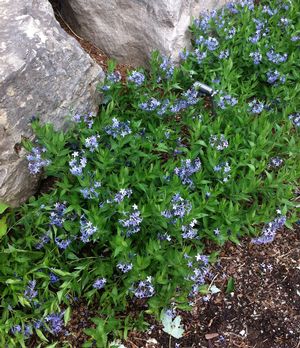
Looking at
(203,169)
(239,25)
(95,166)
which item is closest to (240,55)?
(239,25)

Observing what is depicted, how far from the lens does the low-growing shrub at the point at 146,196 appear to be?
281 centimetres

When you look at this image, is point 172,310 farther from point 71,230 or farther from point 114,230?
point 71,230

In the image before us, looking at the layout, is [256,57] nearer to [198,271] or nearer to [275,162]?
[275,162]

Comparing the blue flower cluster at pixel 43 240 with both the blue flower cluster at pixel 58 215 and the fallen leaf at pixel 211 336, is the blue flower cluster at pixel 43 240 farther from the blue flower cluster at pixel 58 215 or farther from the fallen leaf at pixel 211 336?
the fallen leaf at pixel 211 336

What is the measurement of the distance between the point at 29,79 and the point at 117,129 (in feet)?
2.13

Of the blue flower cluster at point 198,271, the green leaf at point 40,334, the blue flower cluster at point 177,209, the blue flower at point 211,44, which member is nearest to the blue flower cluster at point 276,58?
the blue flower at point 211,44

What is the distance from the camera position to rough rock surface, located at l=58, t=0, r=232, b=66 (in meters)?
3.98

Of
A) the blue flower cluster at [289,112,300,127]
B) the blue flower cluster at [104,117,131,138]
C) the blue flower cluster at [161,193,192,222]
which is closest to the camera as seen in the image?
the blue flower cluster at [161,193,192,222]

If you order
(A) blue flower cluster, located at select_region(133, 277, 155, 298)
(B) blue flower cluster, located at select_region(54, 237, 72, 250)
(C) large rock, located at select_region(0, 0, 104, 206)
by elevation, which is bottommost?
(A) blue flower cluster, located at select_region(133, 277, 155, 298)

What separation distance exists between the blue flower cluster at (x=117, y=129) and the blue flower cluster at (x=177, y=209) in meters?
0.59

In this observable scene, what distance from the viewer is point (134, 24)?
160 inches

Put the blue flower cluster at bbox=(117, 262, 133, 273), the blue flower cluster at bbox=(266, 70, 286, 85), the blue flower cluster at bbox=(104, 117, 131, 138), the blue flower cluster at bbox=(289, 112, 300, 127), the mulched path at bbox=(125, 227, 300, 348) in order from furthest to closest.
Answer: the blue flower cluster at bbox=(266, 70, 286, 85) → the blue flower cluster at bbox=(289, 112, 300, 127) → the blue flower cluster at bbox=(104, 117, 131, 138) → the mulched path at bbox=(125, 227, 300, 348) → the blue flower cluster at bbox=(117, 262, 133, 273)

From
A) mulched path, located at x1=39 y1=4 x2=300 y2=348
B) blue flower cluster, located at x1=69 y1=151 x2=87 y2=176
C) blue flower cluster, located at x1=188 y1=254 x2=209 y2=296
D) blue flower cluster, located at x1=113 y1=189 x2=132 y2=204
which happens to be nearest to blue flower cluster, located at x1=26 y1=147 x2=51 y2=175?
blue flower cluster, located at x1=69 y1=151 x2=87 y2=176

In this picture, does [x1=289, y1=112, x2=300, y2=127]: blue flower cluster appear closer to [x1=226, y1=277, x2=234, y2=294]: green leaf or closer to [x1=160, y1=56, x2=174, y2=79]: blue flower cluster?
[x1=160, y1=56, x2=174, y2=79]: blue flower cluster
